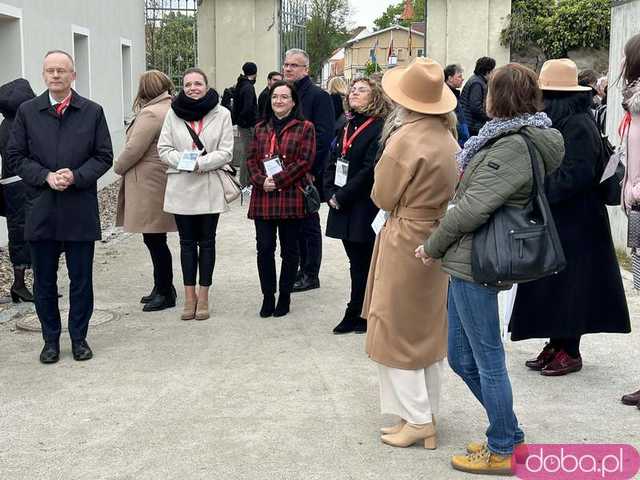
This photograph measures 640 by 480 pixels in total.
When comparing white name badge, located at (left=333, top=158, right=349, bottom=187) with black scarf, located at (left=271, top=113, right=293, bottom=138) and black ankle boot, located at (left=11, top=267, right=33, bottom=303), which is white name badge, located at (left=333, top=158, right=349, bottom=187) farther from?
black ankle boot, located at (left=11, top=267, right=33, bottom=303)

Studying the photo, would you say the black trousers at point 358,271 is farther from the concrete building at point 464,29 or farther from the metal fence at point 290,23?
the concrete building at point 464,29

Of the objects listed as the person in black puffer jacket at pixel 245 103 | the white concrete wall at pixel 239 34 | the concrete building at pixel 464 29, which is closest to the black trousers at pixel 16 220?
the person in black puffer jacket at pixel 245 103

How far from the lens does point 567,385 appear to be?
225 inches

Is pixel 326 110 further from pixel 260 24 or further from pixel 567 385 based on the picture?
pixel 260 24

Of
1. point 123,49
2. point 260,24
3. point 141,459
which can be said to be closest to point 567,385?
point 141,459

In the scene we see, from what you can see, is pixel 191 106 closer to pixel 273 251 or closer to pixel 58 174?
pixel 273 251

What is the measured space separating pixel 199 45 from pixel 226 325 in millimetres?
14340

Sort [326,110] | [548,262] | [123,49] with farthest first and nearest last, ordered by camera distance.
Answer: [123,49], [326,110], [548,262]

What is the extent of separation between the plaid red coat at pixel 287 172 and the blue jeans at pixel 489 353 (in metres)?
3.00

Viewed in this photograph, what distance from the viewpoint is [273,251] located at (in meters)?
7.42

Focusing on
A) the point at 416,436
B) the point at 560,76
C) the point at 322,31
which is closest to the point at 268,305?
the point at 416,436

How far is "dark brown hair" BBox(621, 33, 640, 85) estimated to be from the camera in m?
Answer: 4.76

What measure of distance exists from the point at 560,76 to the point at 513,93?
1.37 m

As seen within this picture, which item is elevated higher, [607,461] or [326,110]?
[326,110]
